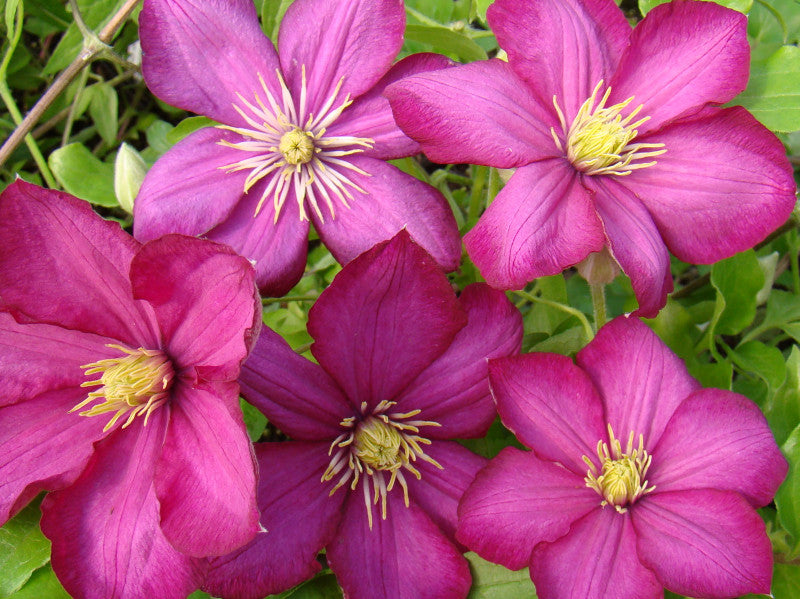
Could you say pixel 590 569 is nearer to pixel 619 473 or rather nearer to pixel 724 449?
pixel 619 473

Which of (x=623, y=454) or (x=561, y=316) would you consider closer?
(x=623, y=454)

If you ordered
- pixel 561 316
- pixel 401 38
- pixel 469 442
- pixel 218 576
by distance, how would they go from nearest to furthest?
1. pixel 218 576
2. pixel 401 38
3. pixel 469 442
4. pixel 561 316

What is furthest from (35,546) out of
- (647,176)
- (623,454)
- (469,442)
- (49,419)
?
(647,176)

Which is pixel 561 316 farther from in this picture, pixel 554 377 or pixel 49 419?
pixel 49 419

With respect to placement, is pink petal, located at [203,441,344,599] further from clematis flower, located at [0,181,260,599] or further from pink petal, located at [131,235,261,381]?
pink petal, located at [131,235,261,381]

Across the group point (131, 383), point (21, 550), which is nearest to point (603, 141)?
point (131, 383)

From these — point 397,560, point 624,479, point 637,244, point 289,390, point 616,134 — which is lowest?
point 397,560

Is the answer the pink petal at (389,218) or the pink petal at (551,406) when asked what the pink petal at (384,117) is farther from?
the pink petal at (551,406)

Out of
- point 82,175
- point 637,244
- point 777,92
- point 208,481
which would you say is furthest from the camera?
point 82,175
